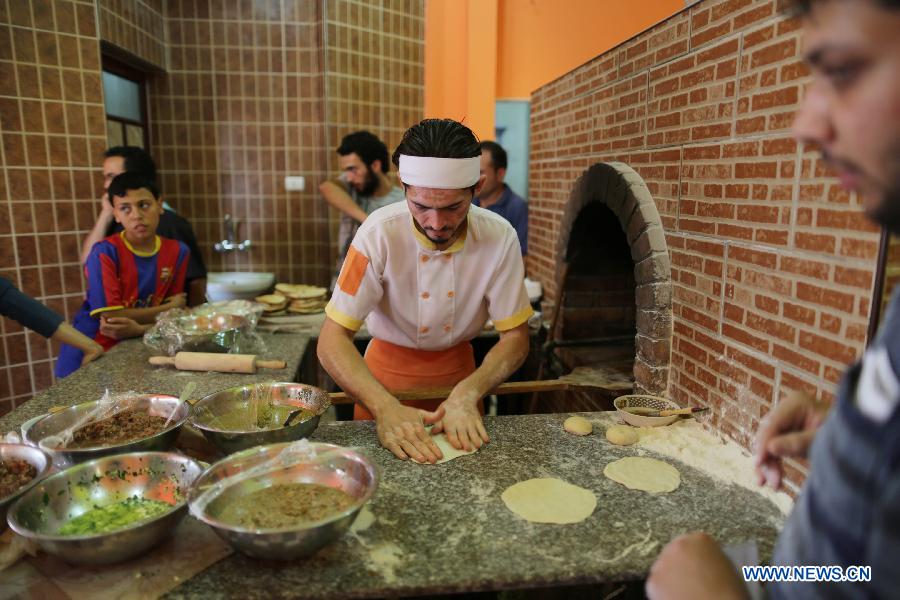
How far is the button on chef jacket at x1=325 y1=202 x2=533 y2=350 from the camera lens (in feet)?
6.99

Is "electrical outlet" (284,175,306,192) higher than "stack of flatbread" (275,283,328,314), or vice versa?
"electrical outlet" (284,175,306,192)

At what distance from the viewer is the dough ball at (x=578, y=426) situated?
76.5 inches

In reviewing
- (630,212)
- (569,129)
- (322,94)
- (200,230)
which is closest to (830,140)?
(630,212)

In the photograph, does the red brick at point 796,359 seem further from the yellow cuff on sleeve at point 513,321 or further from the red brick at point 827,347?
the yellow cuff on sleeve at point 513,321

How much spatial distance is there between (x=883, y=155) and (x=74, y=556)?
1512 millimetres

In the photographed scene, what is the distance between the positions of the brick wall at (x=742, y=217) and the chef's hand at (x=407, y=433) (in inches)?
38.0

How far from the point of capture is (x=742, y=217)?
74.0 inches

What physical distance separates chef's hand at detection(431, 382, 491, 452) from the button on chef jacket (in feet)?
1.24

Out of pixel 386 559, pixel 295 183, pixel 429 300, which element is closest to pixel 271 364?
pixel 429 300

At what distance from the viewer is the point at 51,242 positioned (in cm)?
411

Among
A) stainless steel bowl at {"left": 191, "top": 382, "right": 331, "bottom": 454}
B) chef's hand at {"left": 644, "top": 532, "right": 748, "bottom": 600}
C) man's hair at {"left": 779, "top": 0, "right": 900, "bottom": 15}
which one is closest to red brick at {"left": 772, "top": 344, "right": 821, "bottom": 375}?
chef's hand at {"left": 644, "top": 532, "right": 748, "bottom": 600}

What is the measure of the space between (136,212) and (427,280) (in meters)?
1.67

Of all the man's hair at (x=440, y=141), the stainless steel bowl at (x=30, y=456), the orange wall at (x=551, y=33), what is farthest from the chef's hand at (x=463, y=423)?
the orange wall at (x=551, y=33)

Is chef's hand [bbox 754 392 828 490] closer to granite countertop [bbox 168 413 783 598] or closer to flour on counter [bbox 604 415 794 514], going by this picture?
granite countertop [bbox 168 413 783 598]
